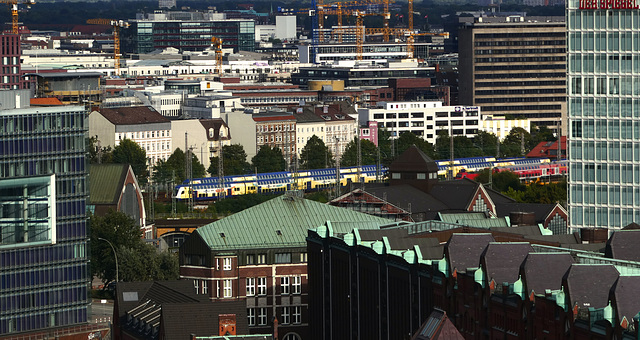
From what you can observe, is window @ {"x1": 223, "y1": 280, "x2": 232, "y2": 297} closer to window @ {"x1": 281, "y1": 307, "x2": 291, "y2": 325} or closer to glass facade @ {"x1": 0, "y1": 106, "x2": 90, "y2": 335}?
window @ {"x1": 281, "y1": 307, "x2": 291, "y2": 325}

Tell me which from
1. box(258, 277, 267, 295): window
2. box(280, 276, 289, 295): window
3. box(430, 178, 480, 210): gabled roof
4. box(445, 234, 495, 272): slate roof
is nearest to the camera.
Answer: box(445, 234, 495, 272): slate roof

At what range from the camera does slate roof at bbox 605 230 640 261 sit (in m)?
118

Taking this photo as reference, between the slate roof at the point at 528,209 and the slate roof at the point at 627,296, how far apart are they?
85639 mm

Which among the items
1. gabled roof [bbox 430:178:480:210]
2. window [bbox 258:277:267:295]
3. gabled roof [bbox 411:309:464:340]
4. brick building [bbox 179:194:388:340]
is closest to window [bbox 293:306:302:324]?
brick building [bbox 179:194:388:340]

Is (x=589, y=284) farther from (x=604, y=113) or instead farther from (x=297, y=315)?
(x=604, y=113)

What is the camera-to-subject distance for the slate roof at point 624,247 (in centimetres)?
11825

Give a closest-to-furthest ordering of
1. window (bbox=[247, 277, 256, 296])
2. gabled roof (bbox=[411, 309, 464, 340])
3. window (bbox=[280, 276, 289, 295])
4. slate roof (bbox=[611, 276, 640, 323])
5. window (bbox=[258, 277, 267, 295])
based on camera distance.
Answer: slate roof (bbox=[611, 276, 640, 323]), gabled roof (bbox=[411, 309, 464, 340]), window (bbox=[280, 276, 289, 295]), window (bbox=[247, 277, 256, 296]), window (bbox=[258, 277, 267, 295])

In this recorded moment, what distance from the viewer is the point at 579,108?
16812 centimetres

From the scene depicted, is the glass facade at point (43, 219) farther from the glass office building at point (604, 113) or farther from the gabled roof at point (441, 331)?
the gabled roof at point (441, 331)

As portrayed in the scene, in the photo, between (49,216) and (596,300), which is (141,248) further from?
(596,300)

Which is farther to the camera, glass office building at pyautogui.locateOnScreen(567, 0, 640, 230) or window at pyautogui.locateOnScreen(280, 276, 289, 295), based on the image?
glass office building at pyautogui.locateOnScreen(567, 0, 640, 230)

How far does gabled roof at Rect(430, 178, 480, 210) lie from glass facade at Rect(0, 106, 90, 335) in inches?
1802

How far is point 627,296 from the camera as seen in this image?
314ft

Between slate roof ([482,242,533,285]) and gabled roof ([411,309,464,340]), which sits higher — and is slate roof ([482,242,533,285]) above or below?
above
